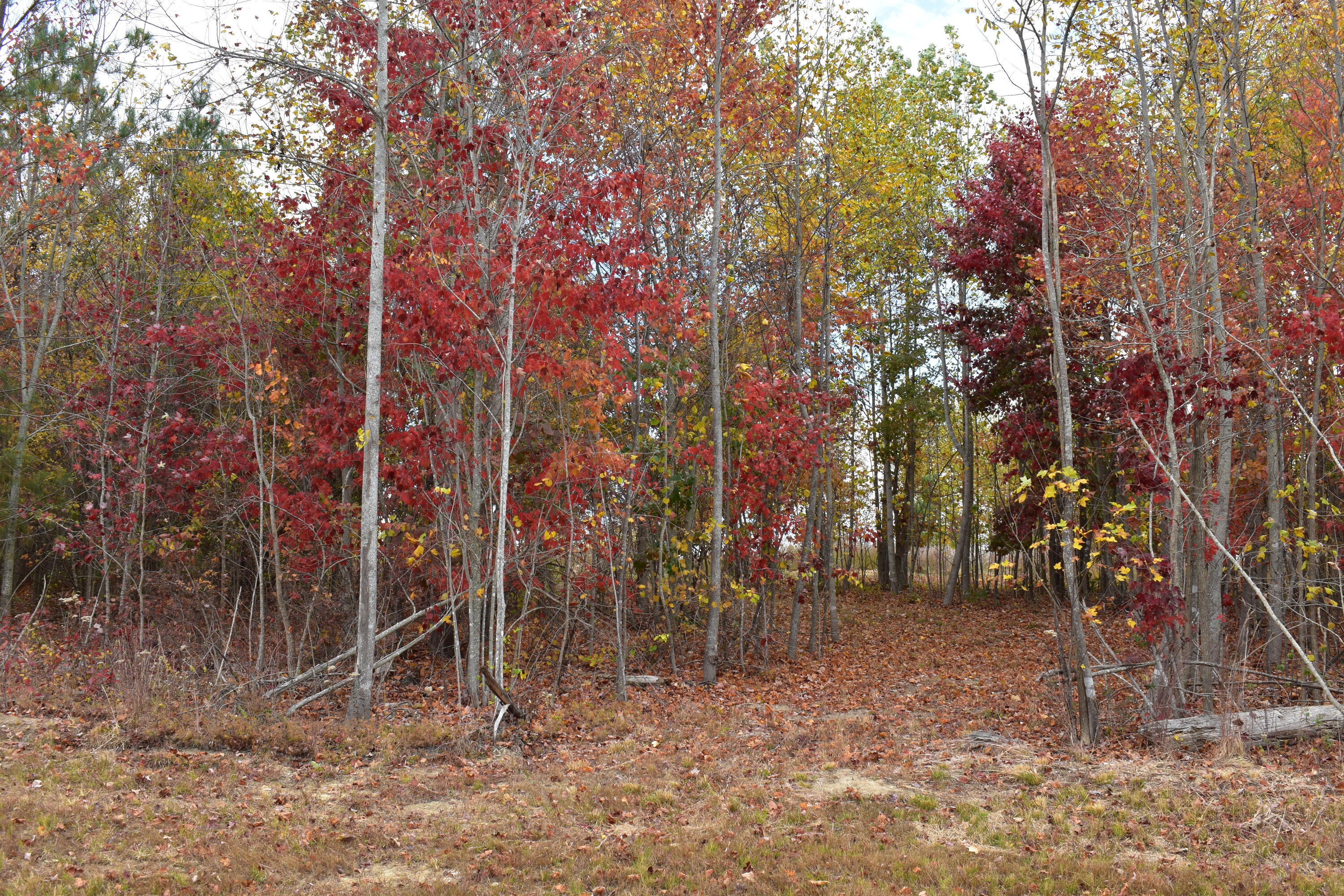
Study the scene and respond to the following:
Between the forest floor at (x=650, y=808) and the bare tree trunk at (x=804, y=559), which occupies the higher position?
the bare tree trunk at (x=804, y=559)

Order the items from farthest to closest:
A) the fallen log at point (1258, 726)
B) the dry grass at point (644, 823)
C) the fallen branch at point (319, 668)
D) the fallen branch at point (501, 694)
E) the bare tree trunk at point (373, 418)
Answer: the fallen branch at point (319, 668) → the bare tree trunk at point (373, 418) → the fallen branch at point (501, 694) → the fallen log at point (1258, 726) → the dry grass at point (644, 823)

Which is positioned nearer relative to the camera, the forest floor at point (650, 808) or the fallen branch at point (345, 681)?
the forest floor at point (650, 808)

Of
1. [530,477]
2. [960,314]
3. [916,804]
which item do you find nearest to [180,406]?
[530,477]

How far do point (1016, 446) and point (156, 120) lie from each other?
12895 millimetres

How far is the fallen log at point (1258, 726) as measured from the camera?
281 inches

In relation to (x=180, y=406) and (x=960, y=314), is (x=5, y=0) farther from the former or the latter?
(x=960, y=314)

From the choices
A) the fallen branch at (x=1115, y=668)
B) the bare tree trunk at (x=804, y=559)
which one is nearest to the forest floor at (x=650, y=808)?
the fallen branch at (x=1115, y=668)

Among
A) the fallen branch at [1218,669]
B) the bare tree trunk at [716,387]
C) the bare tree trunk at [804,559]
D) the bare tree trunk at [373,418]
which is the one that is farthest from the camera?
the bare tree trunk at [804,559]

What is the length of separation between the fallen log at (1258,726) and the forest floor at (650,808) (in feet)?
0.51

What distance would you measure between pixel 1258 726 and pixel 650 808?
4.73 meters

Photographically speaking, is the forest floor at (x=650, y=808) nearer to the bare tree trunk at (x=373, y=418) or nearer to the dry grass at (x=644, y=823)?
the dry grass at (x=644, y=823)

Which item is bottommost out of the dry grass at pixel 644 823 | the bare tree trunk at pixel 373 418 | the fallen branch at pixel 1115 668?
the dry grass at pixel 644 823

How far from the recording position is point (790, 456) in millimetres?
11680

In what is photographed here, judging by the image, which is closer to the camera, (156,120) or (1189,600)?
(1189,600)
